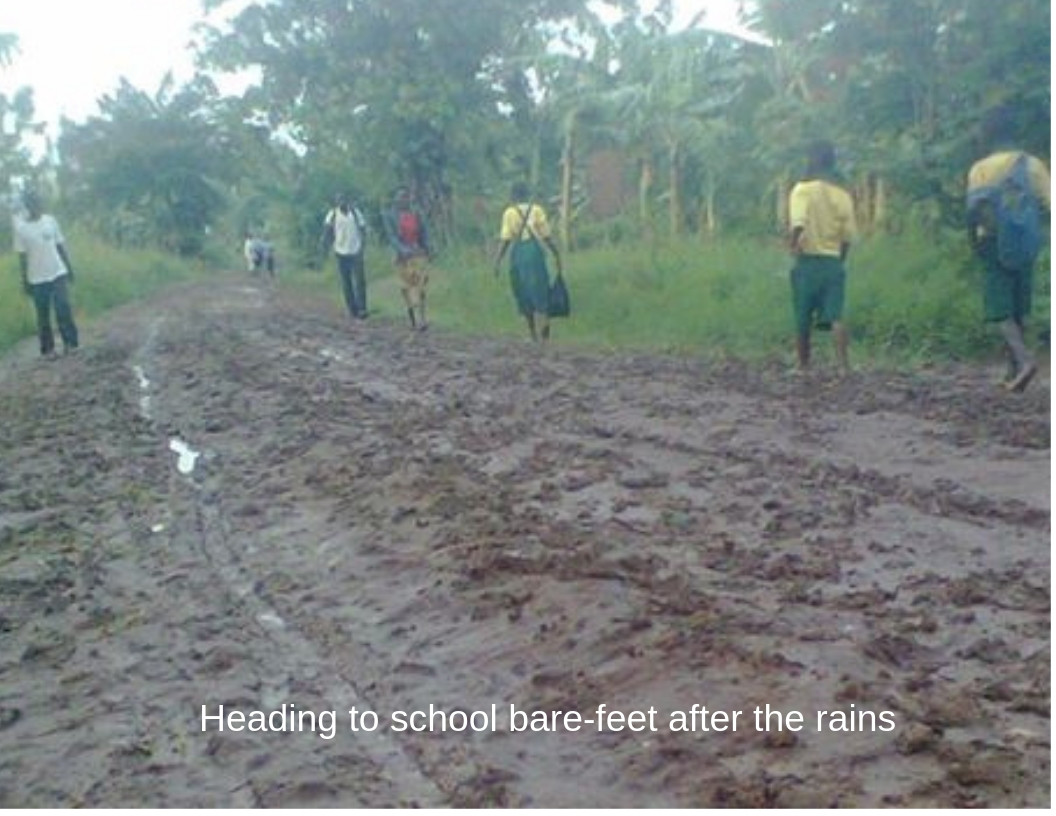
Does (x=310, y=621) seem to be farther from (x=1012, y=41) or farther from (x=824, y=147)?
(x=1012, y=41)

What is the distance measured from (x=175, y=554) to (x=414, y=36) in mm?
27901

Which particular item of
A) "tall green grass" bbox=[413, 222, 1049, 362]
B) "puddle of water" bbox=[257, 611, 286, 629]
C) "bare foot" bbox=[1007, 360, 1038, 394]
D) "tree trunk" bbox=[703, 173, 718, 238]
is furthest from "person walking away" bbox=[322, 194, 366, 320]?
"puddle of water" bbox=[257, 611, 286, 629]

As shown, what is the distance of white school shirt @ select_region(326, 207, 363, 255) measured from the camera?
67.1ft

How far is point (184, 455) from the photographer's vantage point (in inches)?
339

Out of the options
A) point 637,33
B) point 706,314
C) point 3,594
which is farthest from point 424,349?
point 637,33

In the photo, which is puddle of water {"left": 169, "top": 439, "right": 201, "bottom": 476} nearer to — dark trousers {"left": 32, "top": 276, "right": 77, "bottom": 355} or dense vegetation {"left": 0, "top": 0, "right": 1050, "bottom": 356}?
dense vegetation {"left": 0, "top": 0, "right": 1050, "bottom": 356}

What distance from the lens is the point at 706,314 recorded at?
15.6m

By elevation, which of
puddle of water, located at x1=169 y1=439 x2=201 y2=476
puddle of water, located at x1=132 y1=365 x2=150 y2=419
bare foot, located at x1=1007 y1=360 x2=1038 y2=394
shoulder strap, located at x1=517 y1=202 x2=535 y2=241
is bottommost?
puddle of water, located at x1=132 y1=365 x2=150 y2=419

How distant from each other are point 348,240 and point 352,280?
838 millimetres

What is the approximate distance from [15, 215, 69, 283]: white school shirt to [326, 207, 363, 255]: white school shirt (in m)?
4.97

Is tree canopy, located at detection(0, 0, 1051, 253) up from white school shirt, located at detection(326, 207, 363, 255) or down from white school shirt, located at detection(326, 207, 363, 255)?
up

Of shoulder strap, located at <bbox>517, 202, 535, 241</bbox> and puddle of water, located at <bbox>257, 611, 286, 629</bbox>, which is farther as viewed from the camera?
shoulder strap, located at <bbox>517, 202, 535, 241</bbox>

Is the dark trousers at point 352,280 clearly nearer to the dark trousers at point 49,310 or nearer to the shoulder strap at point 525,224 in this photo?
the dark trousers at point 49,310

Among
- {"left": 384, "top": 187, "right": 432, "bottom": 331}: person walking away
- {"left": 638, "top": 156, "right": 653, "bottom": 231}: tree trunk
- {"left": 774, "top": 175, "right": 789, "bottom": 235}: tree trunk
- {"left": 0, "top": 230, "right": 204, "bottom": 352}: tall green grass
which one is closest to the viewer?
{"left": 384, "top": 187, "right": 432, "bottom": 331}: person walking away
